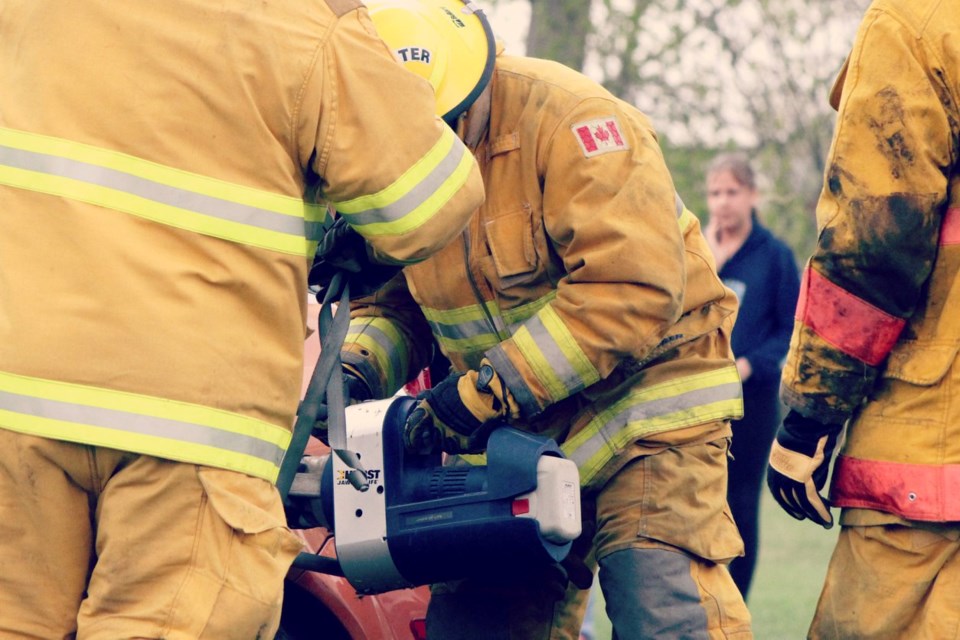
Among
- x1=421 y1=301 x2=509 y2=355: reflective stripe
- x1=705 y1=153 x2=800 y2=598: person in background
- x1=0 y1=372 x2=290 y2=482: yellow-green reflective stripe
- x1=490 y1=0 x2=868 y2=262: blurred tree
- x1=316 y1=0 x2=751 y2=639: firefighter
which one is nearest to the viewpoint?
x1=0 y1=372 x2=290 y2=482: yellow-green reflective stripe

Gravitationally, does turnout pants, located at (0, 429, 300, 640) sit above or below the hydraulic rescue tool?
above

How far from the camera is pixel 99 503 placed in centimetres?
229

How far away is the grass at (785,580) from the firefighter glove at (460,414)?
2.88 m

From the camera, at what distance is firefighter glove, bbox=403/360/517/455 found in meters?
2.98

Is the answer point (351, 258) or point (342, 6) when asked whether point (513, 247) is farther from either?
point (342, 6)

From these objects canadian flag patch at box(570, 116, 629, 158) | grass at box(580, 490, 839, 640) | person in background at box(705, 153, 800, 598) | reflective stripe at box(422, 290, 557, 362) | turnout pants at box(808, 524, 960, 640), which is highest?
canadian flag patch at box(570, 116, 629, 158)

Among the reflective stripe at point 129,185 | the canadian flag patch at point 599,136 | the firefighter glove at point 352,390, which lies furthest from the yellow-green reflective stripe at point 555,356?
the reflective stripe at point 129,185

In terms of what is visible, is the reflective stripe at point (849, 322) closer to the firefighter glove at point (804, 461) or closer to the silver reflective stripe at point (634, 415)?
the firefighter glove at point (804, 461)

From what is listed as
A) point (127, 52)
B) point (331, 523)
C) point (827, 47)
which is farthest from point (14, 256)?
point (827, 47)

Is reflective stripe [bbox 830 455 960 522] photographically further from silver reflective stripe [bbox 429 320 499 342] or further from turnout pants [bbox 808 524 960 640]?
silver reflective stripe [bbox 429 320 499 342]

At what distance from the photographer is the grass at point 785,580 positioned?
5801 millimetres

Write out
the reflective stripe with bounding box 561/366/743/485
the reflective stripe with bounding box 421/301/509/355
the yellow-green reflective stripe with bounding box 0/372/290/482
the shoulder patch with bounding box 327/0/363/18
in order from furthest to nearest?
the reflective stripe with bounding box 421/301/509/355
the reflective stripe with bounding box 561/366/743/485
the shoulder patch with bounding box 327/0/363/18
the yellow-green reflective stripe with bounding box 0/372/290/482

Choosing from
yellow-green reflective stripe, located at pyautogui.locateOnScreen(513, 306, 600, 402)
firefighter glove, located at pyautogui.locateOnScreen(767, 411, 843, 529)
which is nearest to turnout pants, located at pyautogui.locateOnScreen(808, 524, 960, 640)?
firefighter glove, located at pyautogui.locateOnScreen(767, 411, 843, 529)

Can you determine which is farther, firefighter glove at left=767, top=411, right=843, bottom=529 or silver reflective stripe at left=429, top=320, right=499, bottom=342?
silver reflective stripe at left=429, top=320, right=499, bottom=342
